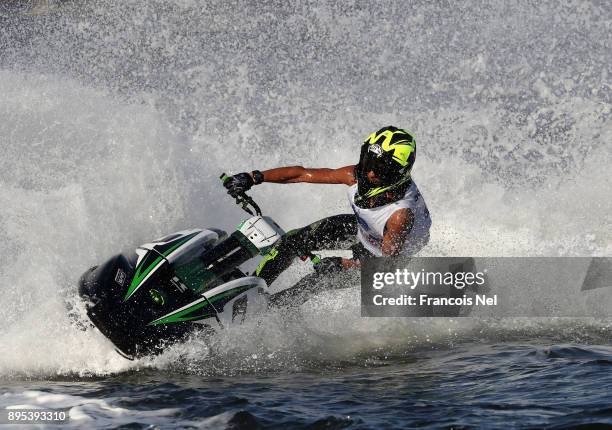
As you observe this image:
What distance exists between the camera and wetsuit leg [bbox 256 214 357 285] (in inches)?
269

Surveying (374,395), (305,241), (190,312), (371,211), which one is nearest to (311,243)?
(305,241)

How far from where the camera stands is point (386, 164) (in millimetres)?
6547

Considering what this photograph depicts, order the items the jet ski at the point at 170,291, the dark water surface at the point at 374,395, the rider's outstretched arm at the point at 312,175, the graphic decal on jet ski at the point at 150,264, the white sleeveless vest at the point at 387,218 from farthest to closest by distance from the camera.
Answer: the rider's outstretched arm at the point at 312,175 < the white sleeveless vest at the point at 387,218 < the graphic decal on jet ski at the point at 150,264 < the jet ski at the point at 170,291 < the dark water surface at the point at 374,395

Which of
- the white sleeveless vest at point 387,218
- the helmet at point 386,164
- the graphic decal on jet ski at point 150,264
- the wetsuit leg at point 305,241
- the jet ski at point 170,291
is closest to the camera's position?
the jet ski at point 170,291

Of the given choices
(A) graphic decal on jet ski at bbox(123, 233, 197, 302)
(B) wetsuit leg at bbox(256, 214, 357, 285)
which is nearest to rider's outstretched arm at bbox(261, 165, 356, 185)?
(B) wetsuit leg at bbox(256, 214, 357, 285)

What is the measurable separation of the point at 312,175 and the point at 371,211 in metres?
0.79

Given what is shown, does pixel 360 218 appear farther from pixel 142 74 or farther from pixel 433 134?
pixel 142 74

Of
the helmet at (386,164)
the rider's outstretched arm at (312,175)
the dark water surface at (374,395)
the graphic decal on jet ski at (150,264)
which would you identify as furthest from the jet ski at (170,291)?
the helmet at (386,164)

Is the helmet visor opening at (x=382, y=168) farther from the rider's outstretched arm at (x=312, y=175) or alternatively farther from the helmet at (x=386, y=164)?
the rider's outstretched arm at (x=312, y=175)

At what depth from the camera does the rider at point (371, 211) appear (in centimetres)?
657

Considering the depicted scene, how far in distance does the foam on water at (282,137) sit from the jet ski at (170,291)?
23cm

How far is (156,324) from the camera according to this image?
6102mm

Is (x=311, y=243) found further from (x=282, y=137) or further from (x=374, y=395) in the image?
(x=282, y=137)

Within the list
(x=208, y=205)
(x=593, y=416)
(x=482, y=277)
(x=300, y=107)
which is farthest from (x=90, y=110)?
(x=593, y=416)
